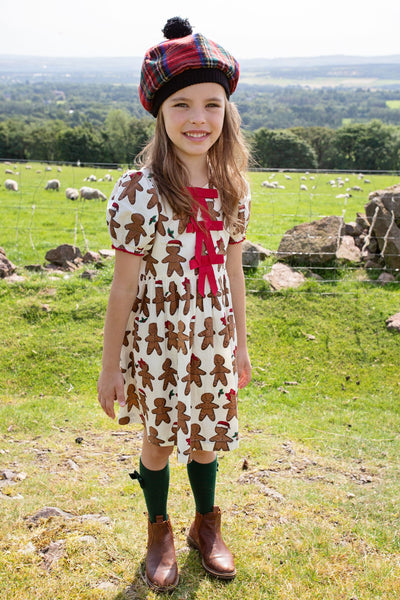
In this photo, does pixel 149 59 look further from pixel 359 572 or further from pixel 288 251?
pixel 288 251

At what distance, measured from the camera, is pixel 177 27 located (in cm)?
203

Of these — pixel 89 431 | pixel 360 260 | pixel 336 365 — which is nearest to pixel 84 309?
pixel 89 431

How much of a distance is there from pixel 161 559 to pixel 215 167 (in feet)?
5.48

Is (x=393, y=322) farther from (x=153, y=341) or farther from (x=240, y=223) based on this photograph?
(x=153, y=341)

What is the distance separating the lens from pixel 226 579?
230 centimetres

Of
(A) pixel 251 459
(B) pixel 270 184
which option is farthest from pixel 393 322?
(B) pixel 270 184

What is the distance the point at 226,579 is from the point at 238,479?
88cm

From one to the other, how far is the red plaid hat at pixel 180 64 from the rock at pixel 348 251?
16.7 ft

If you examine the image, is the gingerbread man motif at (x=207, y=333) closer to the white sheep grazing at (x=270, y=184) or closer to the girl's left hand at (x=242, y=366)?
the girl's left hand at (x=242, y=366)

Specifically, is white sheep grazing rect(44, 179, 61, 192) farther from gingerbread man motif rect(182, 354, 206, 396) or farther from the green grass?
the green grass

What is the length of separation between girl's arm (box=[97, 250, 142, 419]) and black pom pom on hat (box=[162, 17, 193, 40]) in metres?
0.85

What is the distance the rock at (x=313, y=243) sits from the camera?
6777mm

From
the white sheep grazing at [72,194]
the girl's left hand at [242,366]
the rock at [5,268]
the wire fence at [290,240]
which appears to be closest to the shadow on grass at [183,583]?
the girl's left hand at [242,366]

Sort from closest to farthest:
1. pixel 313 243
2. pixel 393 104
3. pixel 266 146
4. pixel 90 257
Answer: pixel 313 243
pixel 90 257
pixel 266 146
pixel 393 104
